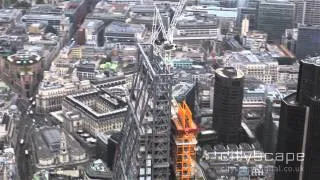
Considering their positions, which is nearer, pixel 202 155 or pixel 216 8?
pixel 202 155

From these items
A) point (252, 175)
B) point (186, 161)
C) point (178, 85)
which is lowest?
point (252, 175)

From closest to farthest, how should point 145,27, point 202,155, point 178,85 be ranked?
1. point 202,155
2. point 178,85
3. point 145,27

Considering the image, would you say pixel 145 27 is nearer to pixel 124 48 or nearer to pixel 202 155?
pixel 124 48

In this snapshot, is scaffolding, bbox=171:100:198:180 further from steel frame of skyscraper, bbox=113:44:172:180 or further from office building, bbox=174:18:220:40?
office building, bbox=174:18:220:40

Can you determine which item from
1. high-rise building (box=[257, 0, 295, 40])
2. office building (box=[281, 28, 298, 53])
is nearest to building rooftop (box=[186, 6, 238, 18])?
high-rise building (box=[257, 0, 295, 40])

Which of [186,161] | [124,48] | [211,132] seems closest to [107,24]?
[124,48]

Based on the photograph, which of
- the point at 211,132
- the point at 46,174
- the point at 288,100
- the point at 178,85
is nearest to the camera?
the point at 288,100

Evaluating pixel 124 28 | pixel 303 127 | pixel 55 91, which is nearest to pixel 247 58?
pixel 124 28
